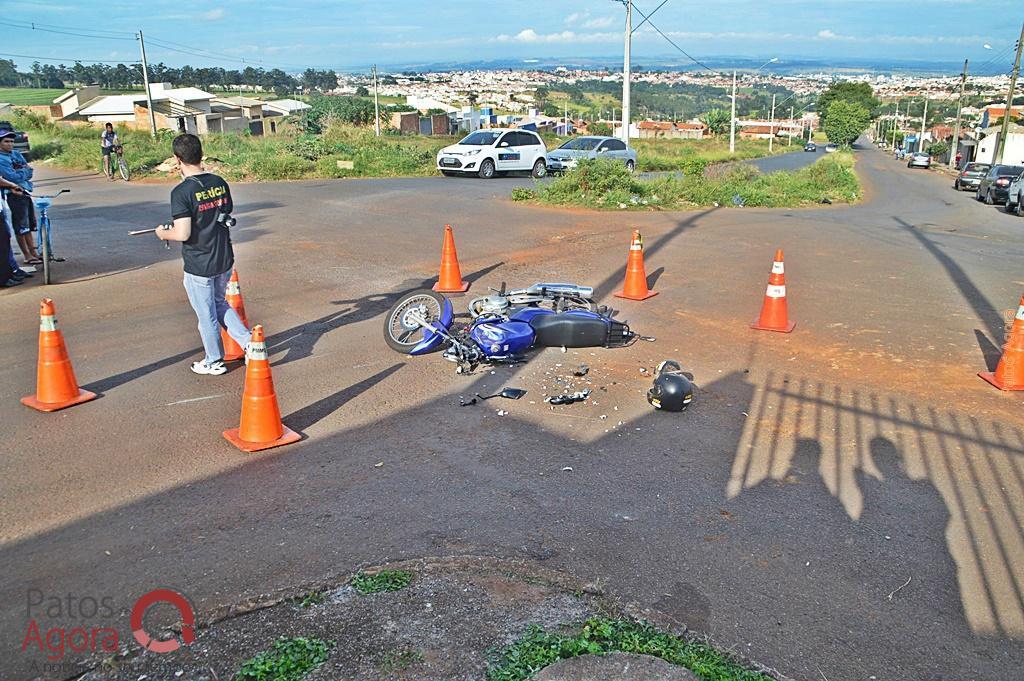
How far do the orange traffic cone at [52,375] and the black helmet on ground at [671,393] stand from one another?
15.6ft

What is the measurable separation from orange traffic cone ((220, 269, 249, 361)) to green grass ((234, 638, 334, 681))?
432 cm

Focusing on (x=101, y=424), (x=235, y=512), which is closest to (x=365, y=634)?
(x=235, y=512)

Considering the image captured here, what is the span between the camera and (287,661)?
322 centimetres

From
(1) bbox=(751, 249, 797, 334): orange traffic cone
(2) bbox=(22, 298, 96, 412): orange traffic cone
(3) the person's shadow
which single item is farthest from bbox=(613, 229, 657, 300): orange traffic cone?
(2) bbox=(22, 298, 96, 412): orange traffic cone

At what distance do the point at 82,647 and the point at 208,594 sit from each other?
1.86 ft

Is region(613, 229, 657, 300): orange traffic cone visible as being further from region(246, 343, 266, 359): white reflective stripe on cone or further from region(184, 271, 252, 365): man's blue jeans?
region(246, 343, 266, 359): white reflective stripe on cone

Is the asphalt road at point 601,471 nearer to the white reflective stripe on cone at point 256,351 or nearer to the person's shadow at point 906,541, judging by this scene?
the person's shadow at point 906,541

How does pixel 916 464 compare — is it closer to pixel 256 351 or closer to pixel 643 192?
pixel 256 351

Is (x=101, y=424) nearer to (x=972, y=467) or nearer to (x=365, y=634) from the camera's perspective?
(x=365, y=634)

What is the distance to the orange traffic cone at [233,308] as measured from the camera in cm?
720

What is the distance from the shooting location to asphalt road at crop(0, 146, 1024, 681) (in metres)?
3.84

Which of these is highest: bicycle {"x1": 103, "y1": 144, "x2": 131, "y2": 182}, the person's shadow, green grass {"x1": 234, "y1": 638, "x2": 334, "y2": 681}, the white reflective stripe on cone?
bicycle {"x1": 103, "y1": 144, "x2": 131, "y2": 182}

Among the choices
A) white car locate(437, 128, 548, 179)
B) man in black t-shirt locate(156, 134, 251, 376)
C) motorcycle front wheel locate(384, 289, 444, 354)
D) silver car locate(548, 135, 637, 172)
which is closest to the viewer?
man in black t-shirt locate(156, 134, 251, 376)

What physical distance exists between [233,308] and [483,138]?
73.9ft
